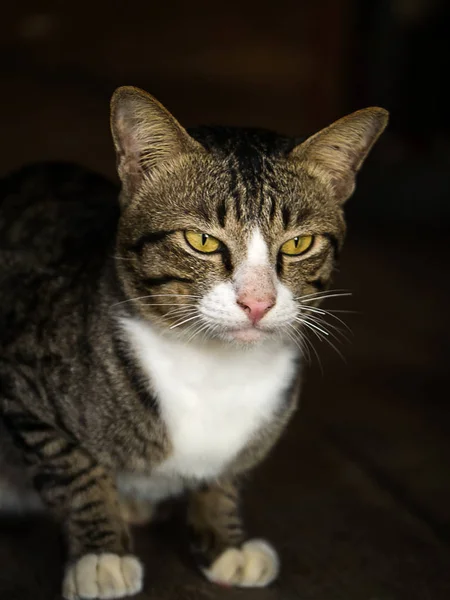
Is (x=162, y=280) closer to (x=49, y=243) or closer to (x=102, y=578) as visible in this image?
(x=49, y=243)

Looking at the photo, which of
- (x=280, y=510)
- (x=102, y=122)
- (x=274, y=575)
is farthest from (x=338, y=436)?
(x=102, y=122)

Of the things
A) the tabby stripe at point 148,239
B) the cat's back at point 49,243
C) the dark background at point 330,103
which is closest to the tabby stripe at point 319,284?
the tabby stripe at point 148,239

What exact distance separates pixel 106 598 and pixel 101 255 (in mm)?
565

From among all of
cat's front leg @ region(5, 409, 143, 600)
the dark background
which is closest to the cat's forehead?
cat's front leg @ region(5, 409, 143, 600)

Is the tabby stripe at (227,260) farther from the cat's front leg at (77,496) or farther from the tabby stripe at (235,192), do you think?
the cat's front leg at (77,496)

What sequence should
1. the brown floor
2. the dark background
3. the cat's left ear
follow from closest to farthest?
the cat's left ear
the brown floor
the dark background

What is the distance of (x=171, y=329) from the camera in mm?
1486

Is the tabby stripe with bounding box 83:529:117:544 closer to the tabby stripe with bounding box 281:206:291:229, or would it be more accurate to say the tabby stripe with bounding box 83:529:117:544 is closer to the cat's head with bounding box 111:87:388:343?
the cat's head with bounding box 111:87:388:343

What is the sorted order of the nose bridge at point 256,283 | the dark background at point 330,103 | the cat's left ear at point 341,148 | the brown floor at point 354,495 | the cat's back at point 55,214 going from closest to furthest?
the nose bridge at point 256,283, the cat's left ear at point 341,148, the brown floor at point 354,495, the cat's back at point 55,214, the dark background at point 330,103

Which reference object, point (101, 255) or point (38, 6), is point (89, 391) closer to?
point (101, 255)

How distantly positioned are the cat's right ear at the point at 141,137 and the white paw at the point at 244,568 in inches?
24.9

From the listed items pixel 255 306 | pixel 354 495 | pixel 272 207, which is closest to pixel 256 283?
pixel 255 306

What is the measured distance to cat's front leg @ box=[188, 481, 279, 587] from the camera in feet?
5.17

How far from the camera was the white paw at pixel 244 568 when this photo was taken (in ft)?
5.16
